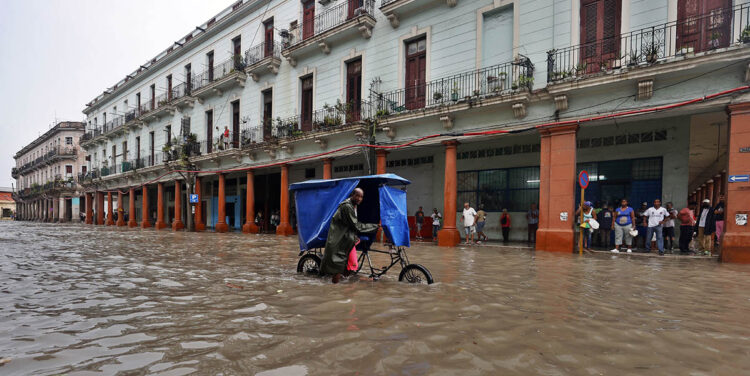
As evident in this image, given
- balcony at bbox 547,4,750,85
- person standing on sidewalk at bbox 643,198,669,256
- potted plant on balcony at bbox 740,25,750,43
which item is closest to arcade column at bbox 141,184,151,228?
balcony at bbox 547,4,750,85

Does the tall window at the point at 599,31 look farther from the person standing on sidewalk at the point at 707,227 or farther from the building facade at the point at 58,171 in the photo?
the building facade at the point at 58,171

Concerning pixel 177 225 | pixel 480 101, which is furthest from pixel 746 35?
pixel 177 225

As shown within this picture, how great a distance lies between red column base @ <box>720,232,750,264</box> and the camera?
9000mm

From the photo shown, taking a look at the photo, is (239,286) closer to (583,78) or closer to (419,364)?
(419,364)

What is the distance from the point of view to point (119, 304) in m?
4.88

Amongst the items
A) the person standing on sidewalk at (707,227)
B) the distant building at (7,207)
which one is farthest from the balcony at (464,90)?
the distant building at (7,207)

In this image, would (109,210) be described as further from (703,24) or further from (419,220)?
(703,24)

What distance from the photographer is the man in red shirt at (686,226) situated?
36.9ft

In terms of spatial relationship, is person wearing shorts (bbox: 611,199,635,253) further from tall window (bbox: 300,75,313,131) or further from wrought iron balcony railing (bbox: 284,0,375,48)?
tall window (bbox: 300,75,313,131)

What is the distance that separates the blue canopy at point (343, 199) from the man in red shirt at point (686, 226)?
10052 millimetres

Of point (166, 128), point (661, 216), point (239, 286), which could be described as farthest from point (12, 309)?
point (166, 128)

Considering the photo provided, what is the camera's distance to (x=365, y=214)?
285 inches

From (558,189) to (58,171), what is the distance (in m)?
62.3

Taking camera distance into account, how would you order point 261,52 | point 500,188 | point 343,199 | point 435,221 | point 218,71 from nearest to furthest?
point 343,199, point 500,188, point 435,221, point 261,52, point 218,71
